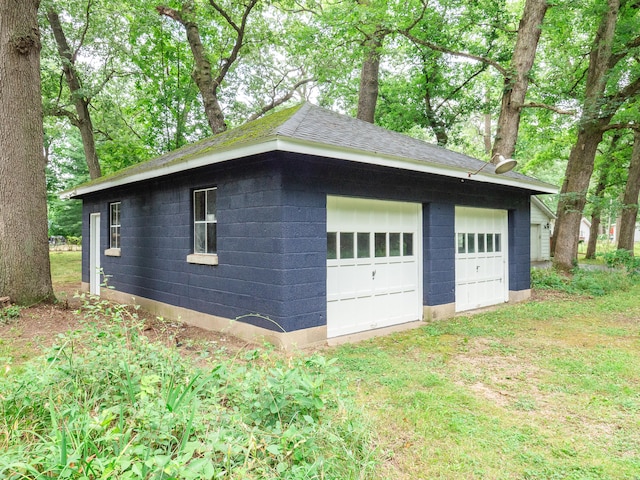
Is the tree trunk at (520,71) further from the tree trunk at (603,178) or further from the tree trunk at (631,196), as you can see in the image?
the tree trunk at (603,178)

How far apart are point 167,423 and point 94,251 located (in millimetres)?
9182

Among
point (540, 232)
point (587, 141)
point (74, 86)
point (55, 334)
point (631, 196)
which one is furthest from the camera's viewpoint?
point (540, 232)

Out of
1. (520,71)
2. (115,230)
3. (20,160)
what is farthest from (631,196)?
(20,160)

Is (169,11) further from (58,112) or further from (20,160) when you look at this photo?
(20,160)

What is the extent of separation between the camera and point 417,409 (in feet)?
10.5

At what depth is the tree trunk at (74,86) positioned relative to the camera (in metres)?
12.6

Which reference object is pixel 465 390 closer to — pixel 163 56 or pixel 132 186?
pixel 132 186

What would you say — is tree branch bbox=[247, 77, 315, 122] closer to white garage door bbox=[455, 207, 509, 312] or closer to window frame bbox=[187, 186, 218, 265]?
window frame bbox=[187, 186, 218, 265]

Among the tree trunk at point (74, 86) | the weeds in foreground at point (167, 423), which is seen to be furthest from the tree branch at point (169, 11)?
the weeds in foreground at point (167, 423)

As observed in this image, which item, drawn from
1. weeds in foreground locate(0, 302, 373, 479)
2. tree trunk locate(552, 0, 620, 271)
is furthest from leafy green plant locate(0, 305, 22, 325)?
tree trunk locate(552, 0, 620, 271)

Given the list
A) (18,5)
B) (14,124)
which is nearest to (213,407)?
(14,124)

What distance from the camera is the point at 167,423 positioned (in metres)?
2.02

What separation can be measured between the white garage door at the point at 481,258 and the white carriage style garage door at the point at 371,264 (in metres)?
1.22

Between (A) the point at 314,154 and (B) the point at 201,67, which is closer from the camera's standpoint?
(A) the point at 314,154
